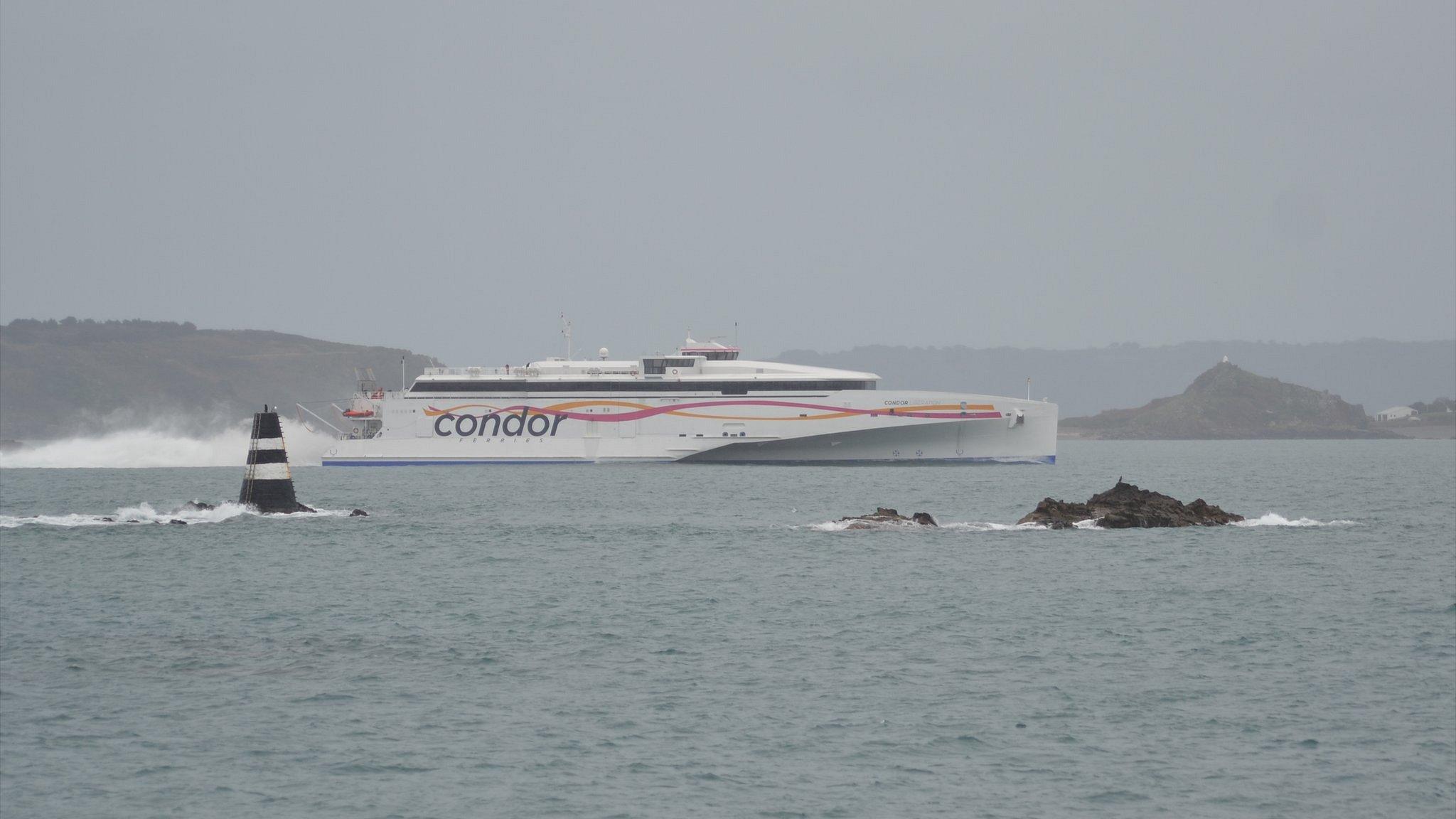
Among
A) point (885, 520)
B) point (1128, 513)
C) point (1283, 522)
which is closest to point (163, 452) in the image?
point (885, 520)

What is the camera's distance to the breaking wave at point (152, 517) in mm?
33031

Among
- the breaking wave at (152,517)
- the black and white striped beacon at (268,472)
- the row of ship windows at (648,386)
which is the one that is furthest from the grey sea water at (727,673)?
the row of ship windows at (648,386)

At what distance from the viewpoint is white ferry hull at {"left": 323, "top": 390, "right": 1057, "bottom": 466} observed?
58.5 meters

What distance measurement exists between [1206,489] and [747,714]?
42.2 meters

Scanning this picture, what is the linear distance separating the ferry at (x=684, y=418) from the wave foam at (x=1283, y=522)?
23.3 meters

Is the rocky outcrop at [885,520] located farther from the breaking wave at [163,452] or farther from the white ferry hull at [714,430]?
the breaking wave at [163,452]

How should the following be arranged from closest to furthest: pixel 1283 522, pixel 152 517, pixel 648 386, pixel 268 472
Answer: pixel 268 472 < pixel 1283 522 < pixel 152 517 < pixel 648 386

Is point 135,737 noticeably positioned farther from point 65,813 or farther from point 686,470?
point 686,470

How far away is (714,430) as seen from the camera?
2361 inches

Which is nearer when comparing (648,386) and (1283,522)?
(1283,522)

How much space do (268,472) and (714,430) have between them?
2990 cm

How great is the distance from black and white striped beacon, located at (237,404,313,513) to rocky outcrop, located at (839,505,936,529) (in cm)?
1234

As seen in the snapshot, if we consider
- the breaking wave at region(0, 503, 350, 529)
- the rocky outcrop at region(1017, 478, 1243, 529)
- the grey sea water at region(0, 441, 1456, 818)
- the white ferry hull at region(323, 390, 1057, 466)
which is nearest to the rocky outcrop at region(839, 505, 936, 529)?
the grey sea water at region(0, 441, 1456, 818)

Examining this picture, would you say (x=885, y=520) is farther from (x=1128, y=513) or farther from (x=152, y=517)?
(x=152, y=517)
